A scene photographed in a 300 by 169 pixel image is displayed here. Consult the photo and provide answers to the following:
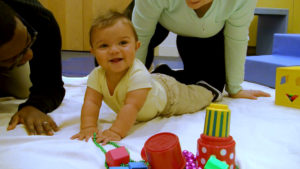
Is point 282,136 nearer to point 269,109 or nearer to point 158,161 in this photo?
point 269,109

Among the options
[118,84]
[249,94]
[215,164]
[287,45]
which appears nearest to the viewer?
[215,164]

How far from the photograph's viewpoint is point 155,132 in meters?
0.92

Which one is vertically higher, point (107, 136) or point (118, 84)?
point (118, 84)

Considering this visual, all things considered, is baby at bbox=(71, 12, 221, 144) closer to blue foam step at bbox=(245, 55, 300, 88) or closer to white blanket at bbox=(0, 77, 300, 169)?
white blanket at bbox=(0, 77, 300, 169)

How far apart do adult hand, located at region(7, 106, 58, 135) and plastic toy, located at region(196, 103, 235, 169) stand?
1.50ft

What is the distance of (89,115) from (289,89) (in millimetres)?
796

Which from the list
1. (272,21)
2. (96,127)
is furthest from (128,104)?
(272,21)

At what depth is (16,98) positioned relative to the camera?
1272mm

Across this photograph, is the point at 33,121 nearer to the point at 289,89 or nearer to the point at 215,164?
the point at 215,164

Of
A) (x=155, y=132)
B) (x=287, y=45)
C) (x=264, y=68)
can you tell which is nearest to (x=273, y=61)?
(x=264, y=68)

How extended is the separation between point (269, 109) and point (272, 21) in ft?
6.30

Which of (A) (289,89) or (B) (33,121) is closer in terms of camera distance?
(B) (33,121)

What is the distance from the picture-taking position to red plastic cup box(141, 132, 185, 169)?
0.63 meters

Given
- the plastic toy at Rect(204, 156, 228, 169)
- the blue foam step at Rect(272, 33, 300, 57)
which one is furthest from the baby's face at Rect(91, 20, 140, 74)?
the blue foam step at Rect(272, 33, 300, 57)
